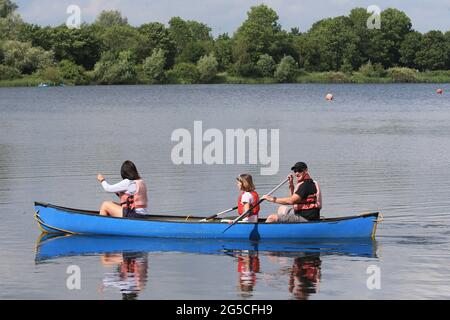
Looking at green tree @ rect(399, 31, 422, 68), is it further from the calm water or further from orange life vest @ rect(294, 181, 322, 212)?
orange life vest @ rect(294, 181, 322, 212)

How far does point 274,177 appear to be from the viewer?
112 ft

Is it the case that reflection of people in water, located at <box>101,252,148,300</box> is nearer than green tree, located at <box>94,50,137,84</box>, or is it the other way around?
reflection of people in water, located at <box>101,252,148,300</box>

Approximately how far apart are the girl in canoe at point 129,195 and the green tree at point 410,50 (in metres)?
153

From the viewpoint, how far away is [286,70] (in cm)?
16125

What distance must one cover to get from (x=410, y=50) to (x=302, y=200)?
154 metres

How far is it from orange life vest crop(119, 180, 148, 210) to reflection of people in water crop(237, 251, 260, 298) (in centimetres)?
285

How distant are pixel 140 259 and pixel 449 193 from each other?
39.4 ft

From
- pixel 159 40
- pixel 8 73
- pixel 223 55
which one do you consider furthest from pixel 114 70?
pixel 223 55

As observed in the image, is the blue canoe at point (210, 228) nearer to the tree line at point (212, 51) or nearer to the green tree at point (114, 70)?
the tree line at point (212, 51)

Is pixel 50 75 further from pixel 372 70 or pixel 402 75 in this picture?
pixel 402 75

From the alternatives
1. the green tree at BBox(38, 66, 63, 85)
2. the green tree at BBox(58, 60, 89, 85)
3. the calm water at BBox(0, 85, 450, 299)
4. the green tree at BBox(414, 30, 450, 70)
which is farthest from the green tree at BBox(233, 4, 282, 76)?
the calm water at BBox(0, 85, 450, 299)

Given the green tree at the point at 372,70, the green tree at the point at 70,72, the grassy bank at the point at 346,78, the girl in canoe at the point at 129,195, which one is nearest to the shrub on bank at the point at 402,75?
the grassy bank at the point at 346,78

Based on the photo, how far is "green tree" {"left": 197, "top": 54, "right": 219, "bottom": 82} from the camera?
154375 millimetres

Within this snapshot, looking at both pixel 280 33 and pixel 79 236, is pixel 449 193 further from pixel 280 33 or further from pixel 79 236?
pixel 280 33
